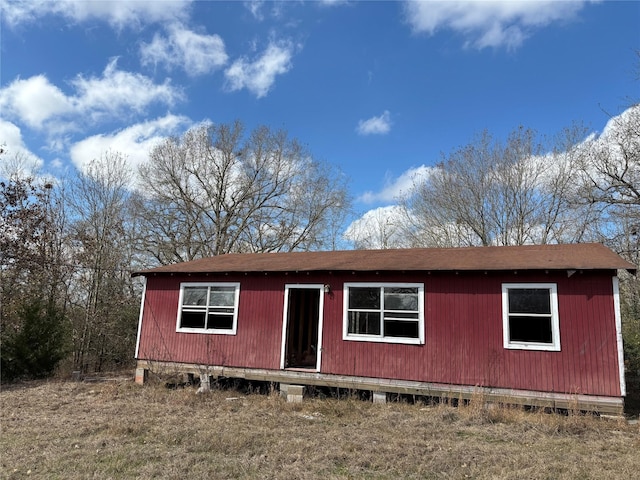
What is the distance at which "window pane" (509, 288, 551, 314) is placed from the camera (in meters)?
8.91

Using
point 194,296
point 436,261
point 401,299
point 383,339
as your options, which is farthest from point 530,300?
point 194,296

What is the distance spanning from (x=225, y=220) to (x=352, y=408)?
19.2 metres

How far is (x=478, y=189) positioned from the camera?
2367cm

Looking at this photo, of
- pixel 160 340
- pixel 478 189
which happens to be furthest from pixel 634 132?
pixel 160 340

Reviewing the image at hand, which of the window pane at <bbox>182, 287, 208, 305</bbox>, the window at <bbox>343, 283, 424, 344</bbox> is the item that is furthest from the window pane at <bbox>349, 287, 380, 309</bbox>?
the window pane at <bbox>182, 287, 208, 305</bbox>

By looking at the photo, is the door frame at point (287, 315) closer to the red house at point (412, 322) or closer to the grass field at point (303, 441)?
the red house at point (412, 322)

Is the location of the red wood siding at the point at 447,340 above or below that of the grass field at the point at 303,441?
above

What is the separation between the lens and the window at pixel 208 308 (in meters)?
11.6

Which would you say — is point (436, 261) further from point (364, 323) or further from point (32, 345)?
point (32, 345)

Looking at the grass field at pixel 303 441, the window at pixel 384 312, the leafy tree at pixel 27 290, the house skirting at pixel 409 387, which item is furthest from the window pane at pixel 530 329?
the leafy tree at pixel 27 290

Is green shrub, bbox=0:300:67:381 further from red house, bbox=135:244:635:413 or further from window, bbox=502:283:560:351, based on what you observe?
window, bbox=502:283:560:351

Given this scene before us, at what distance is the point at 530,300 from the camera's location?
908 centimetres

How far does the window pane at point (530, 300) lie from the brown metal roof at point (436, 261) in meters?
0.56

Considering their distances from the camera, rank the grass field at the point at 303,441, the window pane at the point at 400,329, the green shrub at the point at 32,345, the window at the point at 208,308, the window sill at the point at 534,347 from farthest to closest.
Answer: the green shrub at the point at 32,345 < the window at the point at 208,308 < the window pane at the point at 400,329 < the window sill at the point at 534,347 < the grass field at the point at 303,441
